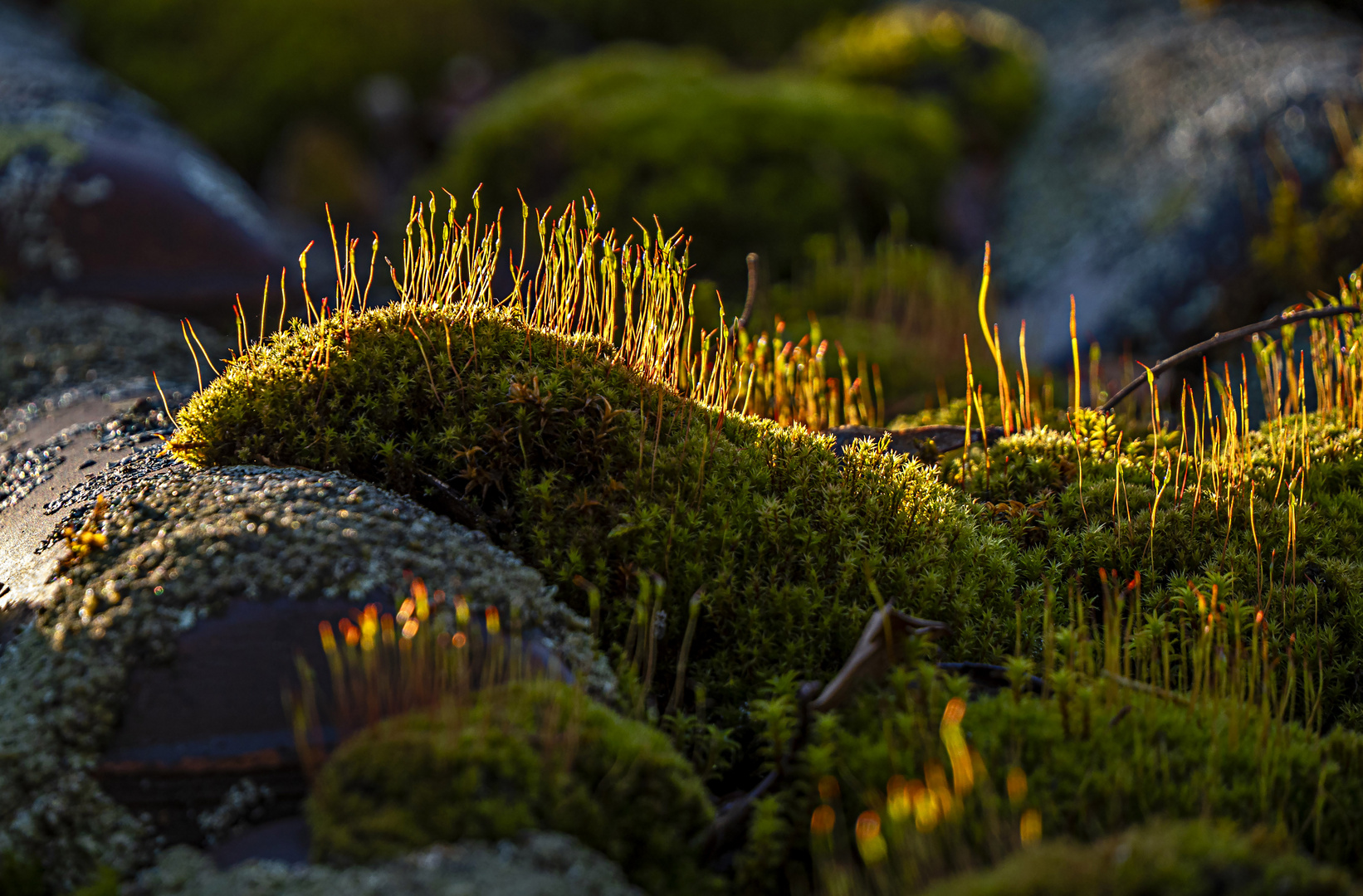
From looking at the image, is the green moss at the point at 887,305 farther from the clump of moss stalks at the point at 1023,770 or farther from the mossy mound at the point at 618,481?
the clump of moss stalks at the point at 1023,770

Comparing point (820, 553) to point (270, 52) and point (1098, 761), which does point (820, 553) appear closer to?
point (1098, 761)

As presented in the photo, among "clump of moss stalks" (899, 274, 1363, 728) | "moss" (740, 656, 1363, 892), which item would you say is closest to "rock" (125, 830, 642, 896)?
"moss" (740, 656, 1363, 892)

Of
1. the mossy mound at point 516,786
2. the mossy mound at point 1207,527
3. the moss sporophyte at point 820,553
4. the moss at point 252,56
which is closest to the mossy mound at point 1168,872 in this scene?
the moss sporophyte at point 820,553

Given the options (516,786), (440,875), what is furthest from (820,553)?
(440,875)

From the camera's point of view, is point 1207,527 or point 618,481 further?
point 1207,527

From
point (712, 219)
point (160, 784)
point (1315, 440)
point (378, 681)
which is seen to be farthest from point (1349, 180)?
point (160, 784)

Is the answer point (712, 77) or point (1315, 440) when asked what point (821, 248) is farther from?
point (1315, 440)
